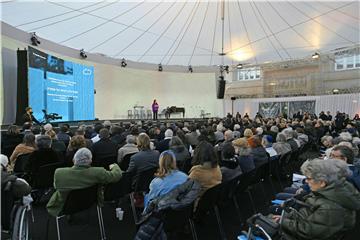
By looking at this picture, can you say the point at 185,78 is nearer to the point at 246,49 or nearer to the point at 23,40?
the point at 246,49

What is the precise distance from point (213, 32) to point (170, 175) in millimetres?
13421

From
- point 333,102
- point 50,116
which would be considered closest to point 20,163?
point 50,116

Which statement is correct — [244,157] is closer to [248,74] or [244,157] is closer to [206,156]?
[206,156]

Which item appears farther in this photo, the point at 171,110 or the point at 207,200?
the point at 171,110

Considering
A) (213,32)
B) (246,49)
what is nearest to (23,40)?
(213,32)

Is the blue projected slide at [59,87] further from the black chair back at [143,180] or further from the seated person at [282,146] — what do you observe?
the seated person at [282,146]

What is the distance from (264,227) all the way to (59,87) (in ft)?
37.8

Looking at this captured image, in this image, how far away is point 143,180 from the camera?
393 centimetres

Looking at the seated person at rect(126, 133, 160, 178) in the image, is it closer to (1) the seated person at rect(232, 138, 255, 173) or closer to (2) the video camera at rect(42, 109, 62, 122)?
(1) the seated person at rect(232, 138, 255, 173)

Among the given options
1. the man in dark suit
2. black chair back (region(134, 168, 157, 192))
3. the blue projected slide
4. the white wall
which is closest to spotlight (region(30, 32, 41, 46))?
the blue projected slide

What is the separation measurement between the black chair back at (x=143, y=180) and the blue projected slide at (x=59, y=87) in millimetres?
7668

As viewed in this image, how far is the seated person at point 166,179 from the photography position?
114 inches

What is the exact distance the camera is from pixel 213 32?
1534cm

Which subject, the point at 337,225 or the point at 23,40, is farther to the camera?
the point at 23,40
